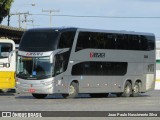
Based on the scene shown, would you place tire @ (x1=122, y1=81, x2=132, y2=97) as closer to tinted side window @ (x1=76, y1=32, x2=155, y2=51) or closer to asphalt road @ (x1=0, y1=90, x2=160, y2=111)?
tinted side window @ (x1=76, y1=32, x2=155, y2=51)

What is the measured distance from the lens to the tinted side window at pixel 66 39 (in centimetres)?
3092

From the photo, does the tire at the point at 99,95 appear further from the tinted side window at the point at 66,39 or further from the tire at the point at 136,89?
the tinted side window at the point at 66,39

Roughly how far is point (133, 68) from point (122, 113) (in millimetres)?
23722

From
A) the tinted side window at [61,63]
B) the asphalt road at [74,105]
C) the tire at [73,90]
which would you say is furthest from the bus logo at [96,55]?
the asphalt road at [74,105]

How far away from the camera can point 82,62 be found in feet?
107

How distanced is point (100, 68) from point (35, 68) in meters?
4.46

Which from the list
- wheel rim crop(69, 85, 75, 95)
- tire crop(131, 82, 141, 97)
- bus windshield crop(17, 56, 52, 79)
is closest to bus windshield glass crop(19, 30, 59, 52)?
bus windshield crop(17, 56, 52, 79)

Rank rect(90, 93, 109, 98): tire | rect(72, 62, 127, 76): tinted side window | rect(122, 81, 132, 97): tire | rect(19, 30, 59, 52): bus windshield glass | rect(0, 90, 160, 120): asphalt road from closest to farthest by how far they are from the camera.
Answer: rect(0, 90, 160, 120): asphalt road, rect(19, 30, 59, 52): bus windshield glass, rect(72, 62, 127, 76): tinted side window, rect(122, 81, 132, 97): tire, rect(90, 93, 109, 98): tire

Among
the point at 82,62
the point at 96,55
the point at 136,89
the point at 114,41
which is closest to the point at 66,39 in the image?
the point at 82,62

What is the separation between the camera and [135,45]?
36375 mm

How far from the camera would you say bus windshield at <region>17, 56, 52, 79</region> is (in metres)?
30.9

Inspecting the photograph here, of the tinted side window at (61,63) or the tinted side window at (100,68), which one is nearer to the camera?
the tinted side window at (61,63)

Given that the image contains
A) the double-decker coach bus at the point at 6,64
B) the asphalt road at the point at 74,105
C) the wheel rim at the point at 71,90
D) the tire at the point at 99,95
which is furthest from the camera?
the tire at the point at 99,95

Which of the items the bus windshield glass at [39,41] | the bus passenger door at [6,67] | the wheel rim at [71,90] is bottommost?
the wheel rim at [71,90]
